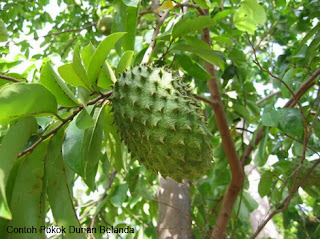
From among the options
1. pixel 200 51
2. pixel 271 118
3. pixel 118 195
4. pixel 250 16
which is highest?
pixel 250 16

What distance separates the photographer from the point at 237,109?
2949 millimetres

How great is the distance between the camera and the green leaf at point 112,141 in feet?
5.82

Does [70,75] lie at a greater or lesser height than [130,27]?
lesser

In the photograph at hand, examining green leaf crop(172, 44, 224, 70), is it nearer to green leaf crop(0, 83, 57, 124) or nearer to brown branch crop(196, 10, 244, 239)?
brown branch crop(196, 10, 244, 239)

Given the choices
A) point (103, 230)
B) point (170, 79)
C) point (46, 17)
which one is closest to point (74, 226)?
point (170, 79)

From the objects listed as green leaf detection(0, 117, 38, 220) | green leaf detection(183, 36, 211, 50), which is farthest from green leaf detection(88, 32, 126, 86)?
green leaf detection(183, 36, 211, 50)

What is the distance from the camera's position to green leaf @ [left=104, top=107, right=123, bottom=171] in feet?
5.82

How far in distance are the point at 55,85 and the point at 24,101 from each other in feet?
0.84

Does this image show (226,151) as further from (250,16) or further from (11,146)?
(11,146)

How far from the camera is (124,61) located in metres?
1.67

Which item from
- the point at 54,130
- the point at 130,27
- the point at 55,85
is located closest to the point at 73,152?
the point at 54,130

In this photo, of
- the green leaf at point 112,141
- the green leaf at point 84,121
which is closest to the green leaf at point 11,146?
the green leaf at point 84,121

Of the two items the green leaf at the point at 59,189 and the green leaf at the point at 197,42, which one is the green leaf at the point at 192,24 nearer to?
the green leaf at the point at 197,42

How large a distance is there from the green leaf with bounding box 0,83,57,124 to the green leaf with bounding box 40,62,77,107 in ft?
0.38
